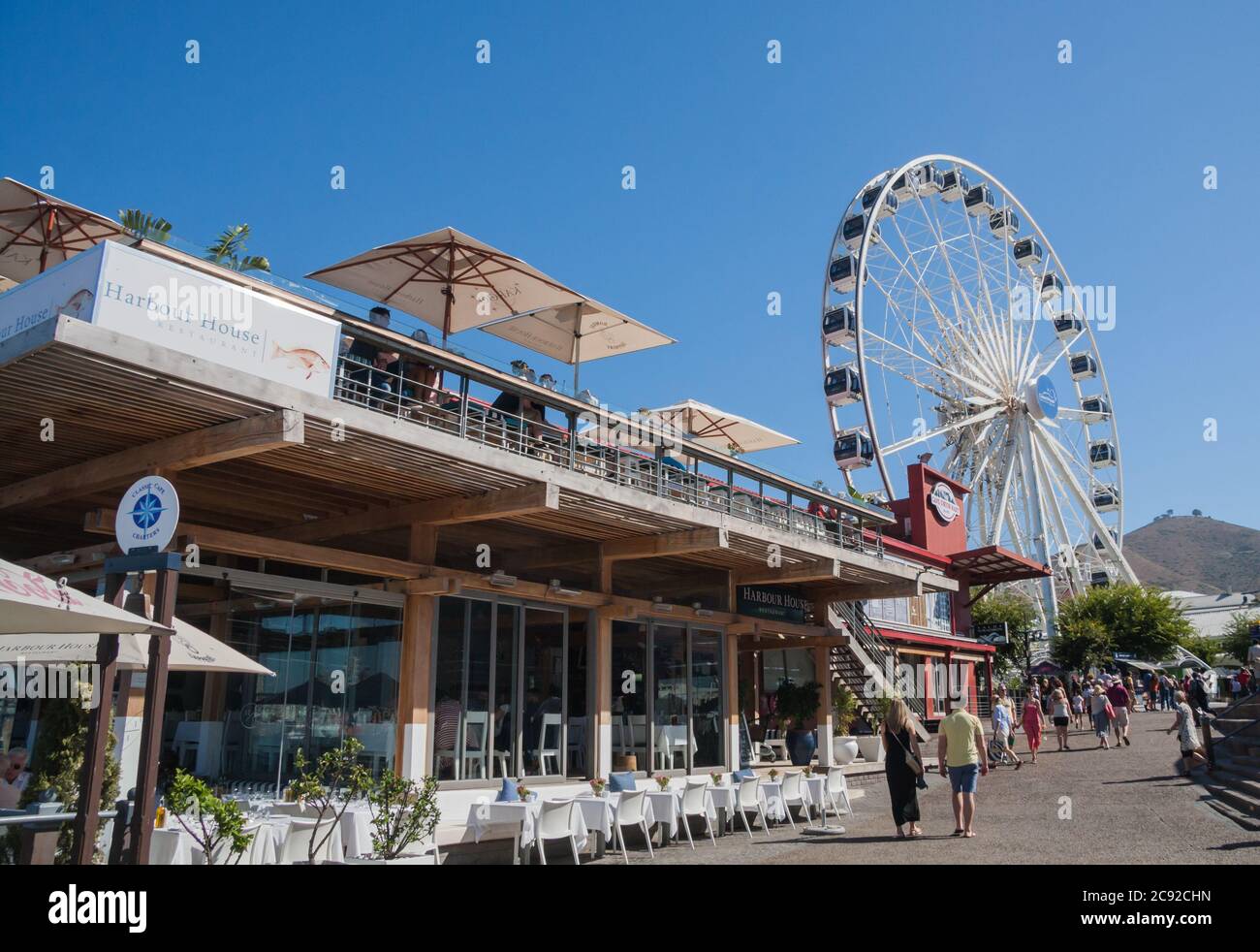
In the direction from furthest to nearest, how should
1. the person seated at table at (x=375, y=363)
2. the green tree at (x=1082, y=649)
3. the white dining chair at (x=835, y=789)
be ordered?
the green tree at (x=1082, y=649) < the white dining chair at (x=835, y=789) < the person seated at table at (x=375, y=363)

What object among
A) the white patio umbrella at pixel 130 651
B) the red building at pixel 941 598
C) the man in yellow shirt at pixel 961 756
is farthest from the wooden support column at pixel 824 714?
the white patio umbrella at pixel 130 651

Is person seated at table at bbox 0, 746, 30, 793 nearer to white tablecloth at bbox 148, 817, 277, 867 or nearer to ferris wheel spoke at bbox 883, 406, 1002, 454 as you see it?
white tablecloth at bbox 148, 817, 277, 867

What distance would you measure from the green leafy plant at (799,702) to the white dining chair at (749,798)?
8265 millimetres

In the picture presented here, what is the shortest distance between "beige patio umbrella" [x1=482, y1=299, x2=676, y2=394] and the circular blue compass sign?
883cm

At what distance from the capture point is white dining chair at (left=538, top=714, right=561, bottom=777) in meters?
14.6

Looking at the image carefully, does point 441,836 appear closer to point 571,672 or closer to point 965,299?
point 571,672

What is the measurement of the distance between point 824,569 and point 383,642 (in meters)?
8.40

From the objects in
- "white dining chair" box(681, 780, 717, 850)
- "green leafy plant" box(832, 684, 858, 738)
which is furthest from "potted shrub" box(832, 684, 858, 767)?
"white dining chair" box(681, 780, 717, 850)

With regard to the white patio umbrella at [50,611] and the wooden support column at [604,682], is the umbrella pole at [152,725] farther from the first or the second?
the wooden support column at [604,682]

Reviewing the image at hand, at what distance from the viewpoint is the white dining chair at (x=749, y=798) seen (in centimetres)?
1249

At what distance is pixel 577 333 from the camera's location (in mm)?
15688

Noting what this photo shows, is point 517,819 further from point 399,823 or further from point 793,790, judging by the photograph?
point 793,790

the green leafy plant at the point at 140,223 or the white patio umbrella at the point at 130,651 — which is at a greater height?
the green leafy plant at the point at 140,223
